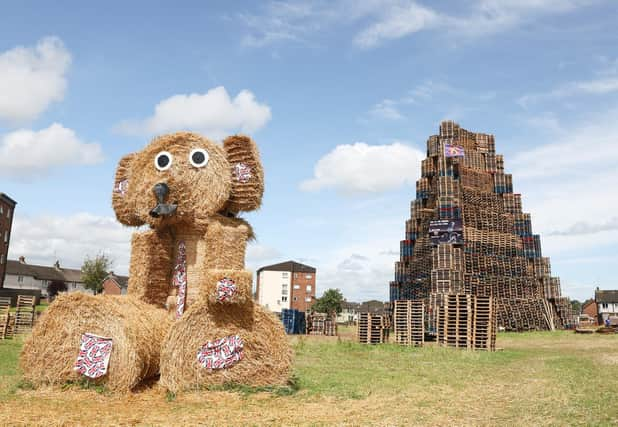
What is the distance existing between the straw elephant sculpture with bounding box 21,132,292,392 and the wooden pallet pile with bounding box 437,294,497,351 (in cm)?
1406

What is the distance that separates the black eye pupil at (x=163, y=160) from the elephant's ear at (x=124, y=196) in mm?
895

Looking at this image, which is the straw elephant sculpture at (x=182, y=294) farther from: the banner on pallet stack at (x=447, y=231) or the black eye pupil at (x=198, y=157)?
the banner on pallet stack at (x=447, y=231)

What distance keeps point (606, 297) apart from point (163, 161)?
82.7 meters

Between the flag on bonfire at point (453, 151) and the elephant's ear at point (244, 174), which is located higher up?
the flag on bonfire at point (453, 151)

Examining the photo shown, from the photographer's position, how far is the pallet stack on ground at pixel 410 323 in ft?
74.5

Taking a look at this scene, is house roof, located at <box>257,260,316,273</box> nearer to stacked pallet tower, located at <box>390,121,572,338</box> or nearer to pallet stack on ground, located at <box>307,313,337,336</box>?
stacked pallet tower, located at <box>390,121,572,338</box>

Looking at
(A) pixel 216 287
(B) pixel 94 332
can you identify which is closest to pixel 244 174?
(A) pixel 216 287

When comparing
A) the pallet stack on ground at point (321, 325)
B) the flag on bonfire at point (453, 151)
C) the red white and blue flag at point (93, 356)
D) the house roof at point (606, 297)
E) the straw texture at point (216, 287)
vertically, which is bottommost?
the pallet stack on ground at point (321, 325)

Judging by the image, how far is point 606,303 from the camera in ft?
247

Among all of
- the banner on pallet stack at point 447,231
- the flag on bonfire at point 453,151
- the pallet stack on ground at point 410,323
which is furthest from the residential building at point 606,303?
the pallet stack on ground at point 410,323

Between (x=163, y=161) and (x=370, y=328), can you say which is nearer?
(x=163, y=161)

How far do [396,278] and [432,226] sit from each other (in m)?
8.37

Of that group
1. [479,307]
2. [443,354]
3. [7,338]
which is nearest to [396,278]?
[479,307]

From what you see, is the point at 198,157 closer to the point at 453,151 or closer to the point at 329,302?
the point at 453,151
